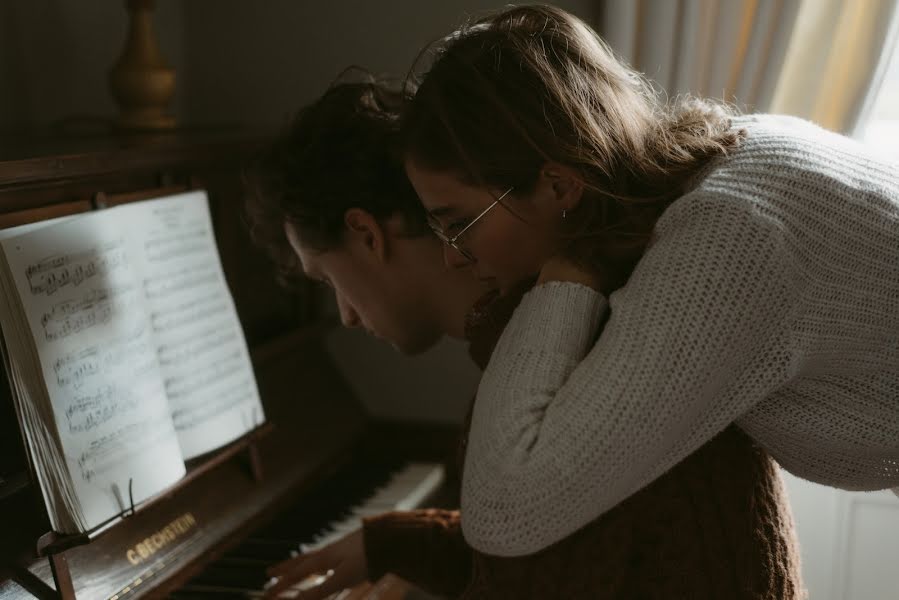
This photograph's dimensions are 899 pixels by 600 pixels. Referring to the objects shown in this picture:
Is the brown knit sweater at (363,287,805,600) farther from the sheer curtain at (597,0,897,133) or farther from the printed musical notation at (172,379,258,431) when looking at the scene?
the sheer curtain at (597,0,897,133)

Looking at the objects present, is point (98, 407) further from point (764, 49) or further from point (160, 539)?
point (764, 49)

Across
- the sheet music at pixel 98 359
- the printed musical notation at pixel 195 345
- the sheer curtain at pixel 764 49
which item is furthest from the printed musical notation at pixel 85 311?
the sheer curtain at pixel 764 49

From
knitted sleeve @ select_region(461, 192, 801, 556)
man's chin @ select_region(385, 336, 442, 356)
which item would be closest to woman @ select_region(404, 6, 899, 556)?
knitted sleeve @ select_region(461, 192, 801, 556)

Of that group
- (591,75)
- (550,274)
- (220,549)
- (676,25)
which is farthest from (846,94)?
(220,549)

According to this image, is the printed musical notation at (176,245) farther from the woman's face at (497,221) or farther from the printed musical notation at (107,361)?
the woman's face at (497,221)

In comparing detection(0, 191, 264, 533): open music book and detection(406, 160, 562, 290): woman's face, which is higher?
detection(406, 160, 562, 290): woman's face

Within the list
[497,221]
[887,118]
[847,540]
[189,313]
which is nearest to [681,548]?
[497,221]

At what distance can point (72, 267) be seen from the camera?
1.21 m

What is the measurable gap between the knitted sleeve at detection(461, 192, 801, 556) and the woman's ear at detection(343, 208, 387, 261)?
45 cm

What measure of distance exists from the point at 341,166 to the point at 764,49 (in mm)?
796

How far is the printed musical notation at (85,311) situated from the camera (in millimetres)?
1163

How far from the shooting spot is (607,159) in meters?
1.04

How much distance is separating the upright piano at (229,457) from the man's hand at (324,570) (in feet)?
0.10

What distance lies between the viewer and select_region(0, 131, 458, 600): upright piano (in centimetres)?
117
